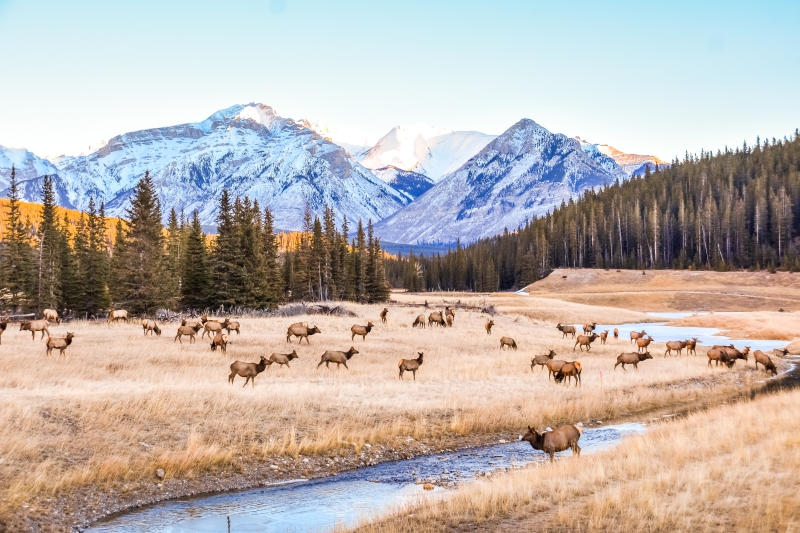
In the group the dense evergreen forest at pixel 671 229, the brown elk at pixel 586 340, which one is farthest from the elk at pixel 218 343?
the dense evergreen forest at pixel 671 229

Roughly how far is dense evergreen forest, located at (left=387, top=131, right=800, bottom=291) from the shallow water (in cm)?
10358

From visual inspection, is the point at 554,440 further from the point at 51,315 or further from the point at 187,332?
the point at 51,315

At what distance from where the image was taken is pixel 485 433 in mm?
20375

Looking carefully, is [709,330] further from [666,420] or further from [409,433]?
[409,433]

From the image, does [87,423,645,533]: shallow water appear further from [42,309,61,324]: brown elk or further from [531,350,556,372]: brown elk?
[42,309,61,324]: brown elk

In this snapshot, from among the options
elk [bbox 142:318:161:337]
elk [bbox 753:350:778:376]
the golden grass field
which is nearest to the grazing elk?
the golden grass field

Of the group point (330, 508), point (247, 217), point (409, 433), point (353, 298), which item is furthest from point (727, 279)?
point (330, 508)

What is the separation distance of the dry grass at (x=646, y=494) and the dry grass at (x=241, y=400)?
6.40 meters

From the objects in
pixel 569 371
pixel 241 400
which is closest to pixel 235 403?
pixel 241 400

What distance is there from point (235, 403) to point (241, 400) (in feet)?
1.32

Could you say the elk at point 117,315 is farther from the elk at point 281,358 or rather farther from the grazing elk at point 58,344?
the elk at point 281,358

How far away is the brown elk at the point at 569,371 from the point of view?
26689 mm

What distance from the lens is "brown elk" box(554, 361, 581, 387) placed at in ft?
87.6

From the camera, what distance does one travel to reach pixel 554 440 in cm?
1562
